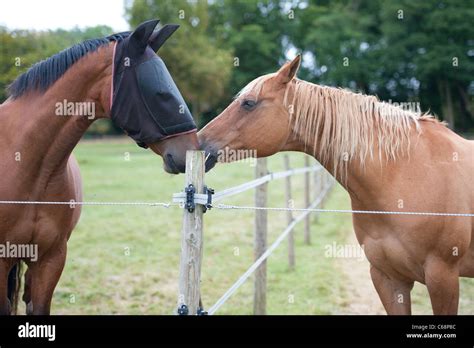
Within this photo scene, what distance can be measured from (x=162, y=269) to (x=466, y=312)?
3.72 meters

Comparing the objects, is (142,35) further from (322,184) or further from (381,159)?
(322,184)

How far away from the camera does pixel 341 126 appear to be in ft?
10.1

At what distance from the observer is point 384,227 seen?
3.05 meters

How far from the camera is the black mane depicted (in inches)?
114

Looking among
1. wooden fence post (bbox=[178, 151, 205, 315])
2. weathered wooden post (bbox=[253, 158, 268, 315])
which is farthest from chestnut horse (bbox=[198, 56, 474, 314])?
weathered wooden post (bbox=[253, 158, 268, 315])

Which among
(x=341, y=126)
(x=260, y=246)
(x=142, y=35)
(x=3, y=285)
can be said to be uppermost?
(x=142, y=35)

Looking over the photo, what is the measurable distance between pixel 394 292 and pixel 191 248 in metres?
1.56

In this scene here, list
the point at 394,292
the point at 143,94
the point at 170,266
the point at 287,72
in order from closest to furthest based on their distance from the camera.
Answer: the point at 143,94
the point at 287,72
the point at 394,292
the point at 170,266

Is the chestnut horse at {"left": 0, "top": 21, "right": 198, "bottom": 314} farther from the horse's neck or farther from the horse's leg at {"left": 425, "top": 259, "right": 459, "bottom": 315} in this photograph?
the horse's leg at {"left": 425, "top": 259, "right": 459, "bottom": 315}

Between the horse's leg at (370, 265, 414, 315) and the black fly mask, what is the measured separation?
1.69 metres

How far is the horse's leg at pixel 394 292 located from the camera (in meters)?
3.23

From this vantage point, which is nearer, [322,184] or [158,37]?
[158,37]

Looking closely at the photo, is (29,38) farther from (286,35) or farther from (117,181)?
(286,35)

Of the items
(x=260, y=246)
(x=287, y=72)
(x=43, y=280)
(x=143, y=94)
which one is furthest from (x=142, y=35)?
(x=260, y=246)
